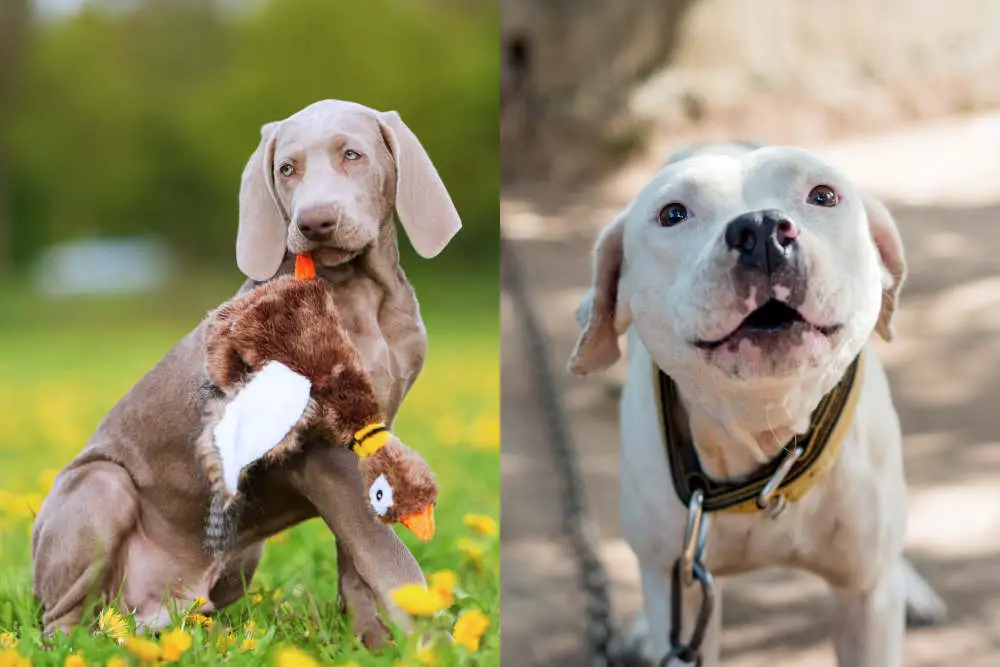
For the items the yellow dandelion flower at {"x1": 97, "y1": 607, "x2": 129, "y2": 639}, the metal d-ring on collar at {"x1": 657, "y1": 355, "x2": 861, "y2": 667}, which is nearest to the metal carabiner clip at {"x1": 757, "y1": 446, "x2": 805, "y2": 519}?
the metal d-ring on collar at {"x1": 657, "y1": 355, "x2": 861, "y2": 667}

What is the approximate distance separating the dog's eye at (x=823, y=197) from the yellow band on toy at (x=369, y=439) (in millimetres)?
745

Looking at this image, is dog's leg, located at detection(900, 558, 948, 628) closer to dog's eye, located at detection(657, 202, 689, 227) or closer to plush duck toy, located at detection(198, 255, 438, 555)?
dog's eye, located at detection(657, 202, 689, 227)

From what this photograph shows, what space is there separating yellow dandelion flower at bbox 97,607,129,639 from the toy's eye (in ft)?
1.48

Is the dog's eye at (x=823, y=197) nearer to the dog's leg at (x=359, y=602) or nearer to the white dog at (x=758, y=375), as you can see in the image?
the white dog at (x=758, y=375)

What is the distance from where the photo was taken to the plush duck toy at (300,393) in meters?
1.52

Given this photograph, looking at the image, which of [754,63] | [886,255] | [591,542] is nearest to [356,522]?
[886,255]

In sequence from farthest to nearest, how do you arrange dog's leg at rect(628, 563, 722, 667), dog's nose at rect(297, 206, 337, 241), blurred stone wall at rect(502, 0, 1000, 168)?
blurred stone wall at rect(502, 0, 1000, 168) < dog's leg at rect(628, 563, 722, 667) < dog's nose at rect(297, 206, 337, 241)

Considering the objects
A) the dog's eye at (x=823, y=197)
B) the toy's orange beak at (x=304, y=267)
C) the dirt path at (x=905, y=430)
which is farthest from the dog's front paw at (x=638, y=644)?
the toy's orange beak at (x=304, y=267)

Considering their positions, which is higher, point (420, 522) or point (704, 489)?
point (420, 522)

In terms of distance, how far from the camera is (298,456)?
1605mm

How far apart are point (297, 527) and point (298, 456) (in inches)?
25.3

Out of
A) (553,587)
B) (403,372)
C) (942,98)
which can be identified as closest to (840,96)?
(942,98)

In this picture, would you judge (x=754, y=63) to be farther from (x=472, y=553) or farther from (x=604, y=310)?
(x=472, y=553)

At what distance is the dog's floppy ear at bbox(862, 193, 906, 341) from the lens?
76.2 inches
